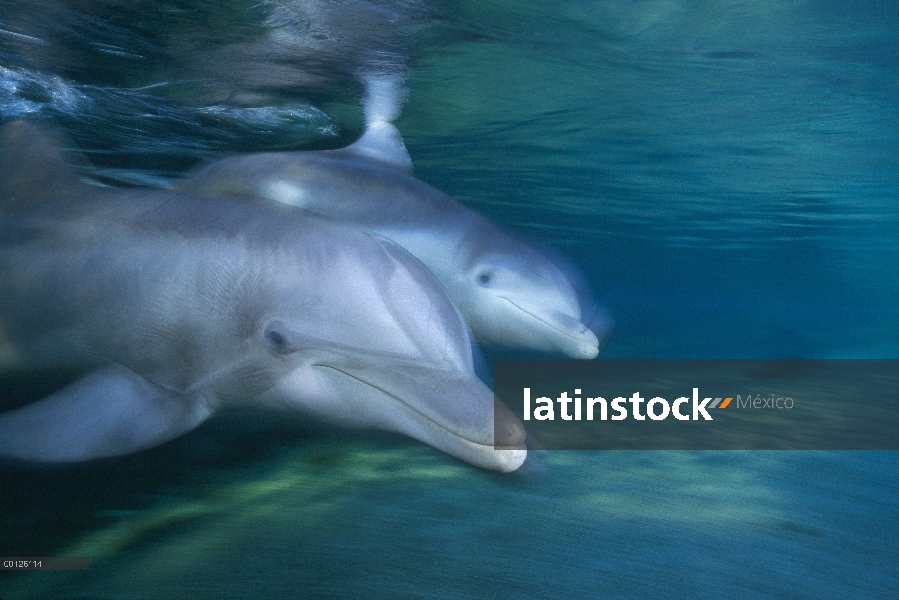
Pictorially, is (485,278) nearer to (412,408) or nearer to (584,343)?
(584,343)

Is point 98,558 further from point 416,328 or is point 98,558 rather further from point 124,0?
point 124,0

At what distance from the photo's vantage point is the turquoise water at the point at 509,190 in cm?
238

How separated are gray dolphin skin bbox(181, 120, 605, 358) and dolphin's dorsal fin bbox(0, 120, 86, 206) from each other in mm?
825

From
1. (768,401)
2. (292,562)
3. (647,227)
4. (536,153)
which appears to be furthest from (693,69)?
(647,227)

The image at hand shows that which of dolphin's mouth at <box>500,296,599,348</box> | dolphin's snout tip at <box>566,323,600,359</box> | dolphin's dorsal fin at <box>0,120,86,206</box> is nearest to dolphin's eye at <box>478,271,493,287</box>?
dolphin's mouth at <box>500,296,599,348</box>

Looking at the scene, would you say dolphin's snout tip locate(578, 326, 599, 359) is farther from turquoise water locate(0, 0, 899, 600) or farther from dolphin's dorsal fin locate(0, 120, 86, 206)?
dolphin's dorsal fin locate(0, 120, 86, 206)

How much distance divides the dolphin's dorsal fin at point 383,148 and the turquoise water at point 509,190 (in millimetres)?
871

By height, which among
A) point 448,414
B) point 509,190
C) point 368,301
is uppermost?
point 509,190

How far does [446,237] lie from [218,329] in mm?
1994

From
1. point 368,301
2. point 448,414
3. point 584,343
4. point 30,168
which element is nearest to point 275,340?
point 368,301

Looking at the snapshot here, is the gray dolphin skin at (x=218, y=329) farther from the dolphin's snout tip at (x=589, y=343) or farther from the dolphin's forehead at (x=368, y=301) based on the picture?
the dolphin's snout tip at (x=589, y=343)

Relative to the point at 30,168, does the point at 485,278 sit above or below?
below

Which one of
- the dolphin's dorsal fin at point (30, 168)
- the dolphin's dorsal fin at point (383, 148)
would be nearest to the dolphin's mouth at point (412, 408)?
the dolphin's dorsal fin at point (30, 168)

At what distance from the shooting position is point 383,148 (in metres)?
6.25
